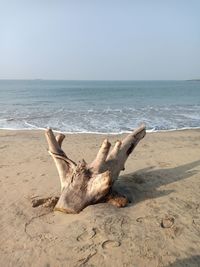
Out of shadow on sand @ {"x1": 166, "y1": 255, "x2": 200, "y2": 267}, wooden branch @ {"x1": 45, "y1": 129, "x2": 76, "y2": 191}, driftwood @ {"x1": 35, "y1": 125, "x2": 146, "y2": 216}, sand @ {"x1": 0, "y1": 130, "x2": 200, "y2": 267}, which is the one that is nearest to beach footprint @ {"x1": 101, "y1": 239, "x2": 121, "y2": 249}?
sand @ {"x1": 0, "y1": 130, "x2": 200, "y2": 267}

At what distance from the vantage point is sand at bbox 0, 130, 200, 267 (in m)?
4.11

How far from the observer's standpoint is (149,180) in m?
6.63

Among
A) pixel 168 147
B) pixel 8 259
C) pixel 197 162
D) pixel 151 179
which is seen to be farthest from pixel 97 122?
pixel 8 259

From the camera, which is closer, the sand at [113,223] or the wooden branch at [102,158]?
the sand at [113,223]

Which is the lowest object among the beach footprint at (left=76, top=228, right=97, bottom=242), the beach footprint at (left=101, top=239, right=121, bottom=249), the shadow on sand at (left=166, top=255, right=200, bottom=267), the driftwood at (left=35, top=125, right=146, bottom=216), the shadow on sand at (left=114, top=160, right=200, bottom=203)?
the shadow on sand at (left=114, top=160, right=200, bottom=203)

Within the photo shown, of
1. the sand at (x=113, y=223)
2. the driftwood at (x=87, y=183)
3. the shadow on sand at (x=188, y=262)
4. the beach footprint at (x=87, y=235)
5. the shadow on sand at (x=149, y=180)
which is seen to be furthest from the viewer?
the shadow on sand at (x=149, y=180)

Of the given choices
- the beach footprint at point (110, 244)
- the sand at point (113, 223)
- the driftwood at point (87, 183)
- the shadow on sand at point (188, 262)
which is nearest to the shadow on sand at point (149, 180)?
the sand at point (113, 223)

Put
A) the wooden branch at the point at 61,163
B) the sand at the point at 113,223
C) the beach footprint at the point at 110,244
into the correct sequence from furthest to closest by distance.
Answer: the wooden branch at the point at 61,163
the beach footprint at the point at 110,244
the sand at the point at 113,223

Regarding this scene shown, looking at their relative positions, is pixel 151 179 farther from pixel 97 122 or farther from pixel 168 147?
pixel 97 122

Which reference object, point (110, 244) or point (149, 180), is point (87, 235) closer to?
point (110, 244)

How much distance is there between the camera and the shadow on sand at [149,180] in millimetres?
5863

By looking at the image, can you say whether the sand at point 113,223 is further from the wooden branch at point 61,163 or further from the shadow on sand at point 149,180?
the wooden branch at point 61,163

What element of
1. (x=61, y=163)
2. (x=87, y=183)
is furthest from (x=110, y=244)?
(x=61, y=163)

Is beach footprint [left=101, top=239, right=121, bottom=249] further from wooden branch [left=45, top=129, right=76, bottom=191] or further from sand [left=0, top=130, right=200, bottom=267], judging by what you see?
wooden branch [left=45, top=129, right=76, bottom=191]
